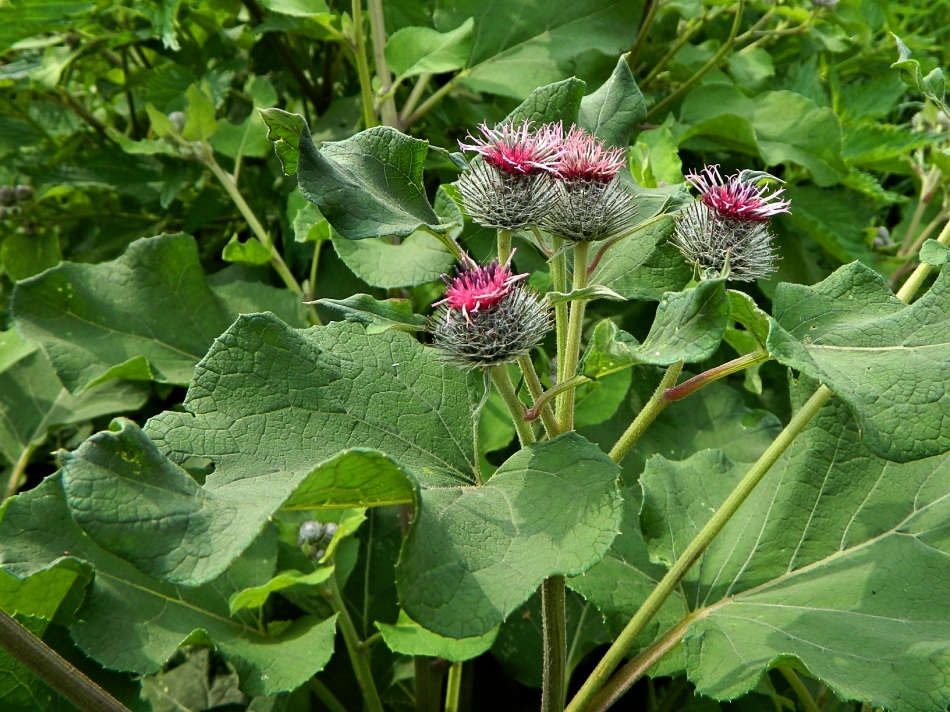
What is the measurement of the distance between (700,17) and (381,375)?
5.87 feet

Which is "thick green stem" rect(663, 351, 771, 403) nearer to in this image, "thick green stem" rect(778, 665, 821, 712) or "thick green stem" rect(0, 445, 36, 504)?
"thick green stem" rect(778, 665, 821, 712)

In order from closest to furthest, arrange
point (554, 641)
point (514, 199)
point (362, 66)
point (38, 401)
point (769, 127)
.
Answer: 1. point (514, 199)
2. point (554, 641)
3. point (362, 66)
4. point (769, 127)
5. point (38, 401)

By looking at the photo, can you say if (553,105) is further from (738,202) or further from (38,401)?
(38,401)

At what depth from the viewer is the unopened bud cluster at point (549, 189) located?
1205 millimetres

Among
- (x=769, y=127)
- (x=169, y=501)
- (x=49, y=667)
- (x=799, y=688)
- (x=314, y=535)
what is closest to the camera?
(x=169, y=501)

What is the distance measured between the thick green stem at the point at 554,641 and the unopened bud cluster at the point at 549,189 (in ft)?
1.63

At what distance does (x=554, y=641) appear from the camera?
1.32 m

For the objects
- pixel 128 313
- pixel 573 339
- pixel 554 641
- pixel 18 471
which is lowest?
pixel 18 471

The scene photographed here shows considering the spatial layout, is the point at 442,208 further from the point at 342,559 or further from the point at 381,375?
the point at 342,559

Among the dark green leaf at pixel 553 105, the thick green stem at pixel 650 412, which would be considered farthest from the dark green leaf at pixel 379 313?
the dark green leaf at pixel 553 105

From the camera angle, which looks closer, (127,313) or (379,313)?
(379,313)

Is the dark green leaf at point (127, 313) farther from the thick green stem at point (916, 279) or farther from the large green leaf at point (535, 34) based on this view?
the thick green stem at point (916, 279)

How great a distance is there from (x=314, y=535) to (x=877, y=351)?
104 cm

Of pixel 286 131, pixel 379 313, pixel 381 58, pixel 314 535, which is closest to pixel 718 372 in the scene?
pixel 379 313
